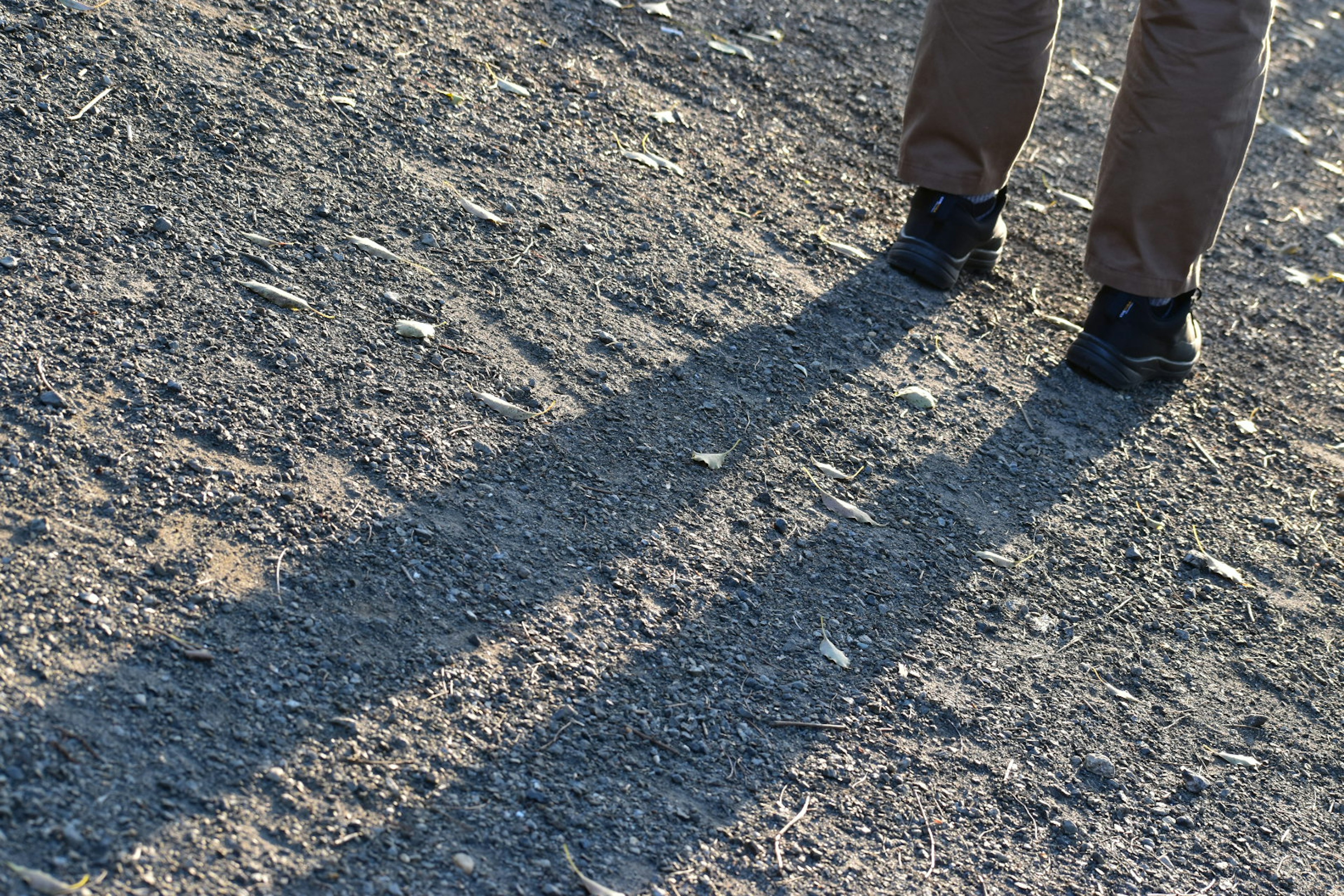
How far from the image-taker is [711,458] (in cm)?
258

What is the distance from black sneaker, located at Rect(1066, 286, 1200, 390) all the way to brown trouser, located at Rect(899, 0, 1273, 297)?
81 mm

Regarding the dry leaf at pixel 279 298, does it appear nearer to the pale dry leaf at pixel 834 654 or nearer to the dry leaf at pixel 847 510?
the dry leaf at pixel 847 510

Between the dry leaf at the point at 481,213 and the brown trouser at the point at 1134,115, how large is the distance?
3.96ft

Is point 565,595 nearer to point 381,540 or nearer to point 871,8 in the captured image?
point 381,540

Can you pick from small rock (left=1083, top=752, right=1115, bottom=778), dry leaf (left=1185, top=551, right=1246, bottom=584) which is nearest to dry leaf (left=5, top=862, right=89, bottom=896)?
small rock (left=1083, top=752, right=1115, bottom=778)

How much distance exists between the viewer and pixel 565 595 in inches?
85.3

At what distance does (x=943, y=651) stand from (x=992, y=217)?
5.42 ft

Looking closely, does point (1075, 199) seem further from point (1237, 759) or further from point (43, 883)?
point (43, 883)

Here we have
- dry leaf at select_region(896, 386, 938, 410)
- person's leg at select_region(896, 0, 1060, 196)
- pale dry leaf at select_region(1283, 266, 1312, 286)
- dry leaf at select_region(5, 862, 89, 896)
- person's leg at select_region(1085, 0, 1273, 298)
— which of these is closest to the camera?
dry leaf at select_region(5, 862, 89, 896)

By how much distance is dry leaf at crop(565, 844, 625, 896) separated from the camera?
1717mm

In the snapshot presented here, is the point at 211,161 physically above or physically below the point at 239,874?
above

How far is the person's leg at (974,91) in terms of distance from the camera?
3084mm

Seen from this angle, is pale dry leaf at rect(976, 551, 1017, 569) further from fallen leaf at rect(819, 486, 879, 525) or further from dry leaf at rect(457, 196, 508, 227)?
dry leaf at rect(457, 196, 508, 227)

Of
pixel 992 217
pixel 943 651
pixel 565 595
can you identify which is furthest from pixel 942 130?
pixel 565 595
